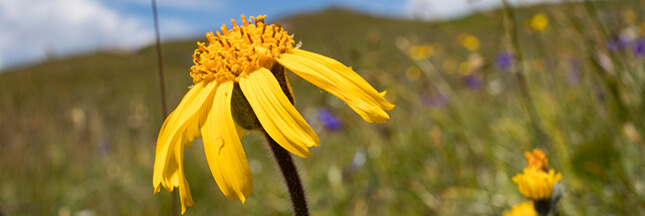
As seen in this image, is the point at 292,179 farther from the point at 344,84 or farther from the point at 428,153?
the point at 428,153

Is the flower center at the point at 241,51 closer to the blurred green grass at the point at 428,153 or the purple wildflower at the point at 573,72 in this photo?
the blurred green grass at the point at 428,153

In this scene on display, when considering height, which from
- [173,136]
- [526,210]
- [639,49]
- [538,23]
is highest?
[538,23]

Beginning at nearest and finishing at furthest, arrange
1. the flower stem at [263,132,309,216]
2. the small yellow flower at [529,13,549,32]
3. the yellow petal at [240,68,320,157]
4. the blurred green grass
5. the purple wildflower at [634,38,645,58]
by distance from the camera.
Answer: the yellow petal at [240,68,320,157] → the flower stem at [263,132,309,216] → the blurred green grass → the small yellow flower at [529,13,549,32] → the purple wildflower at [634,38,645,58]

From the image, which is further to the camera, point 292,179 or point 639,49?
point 639,49

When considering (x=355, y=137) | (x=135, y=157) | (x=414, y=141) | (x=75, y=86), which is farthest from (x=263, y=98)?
(x=75, y=86)

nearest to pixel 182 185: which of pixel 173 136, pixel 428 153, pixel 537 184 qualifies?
pixel 173 136

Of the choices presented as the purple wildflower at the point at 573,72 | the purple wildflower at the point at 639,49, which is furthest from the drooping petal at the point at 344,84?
the purple wildflower at the point at 573,72

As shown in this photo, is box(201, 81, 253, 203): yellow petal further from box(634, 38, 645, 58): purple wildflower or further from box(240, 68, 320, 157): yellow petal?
box(634, 38, 645, 58): purple wildflower

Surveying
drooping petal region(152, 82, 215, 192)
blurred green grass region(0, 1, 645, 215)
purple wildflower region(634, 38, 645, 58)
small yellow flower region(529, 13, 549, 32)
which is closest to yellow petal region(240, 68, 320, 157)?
drooping petal region(152, 82, 215, 192)
